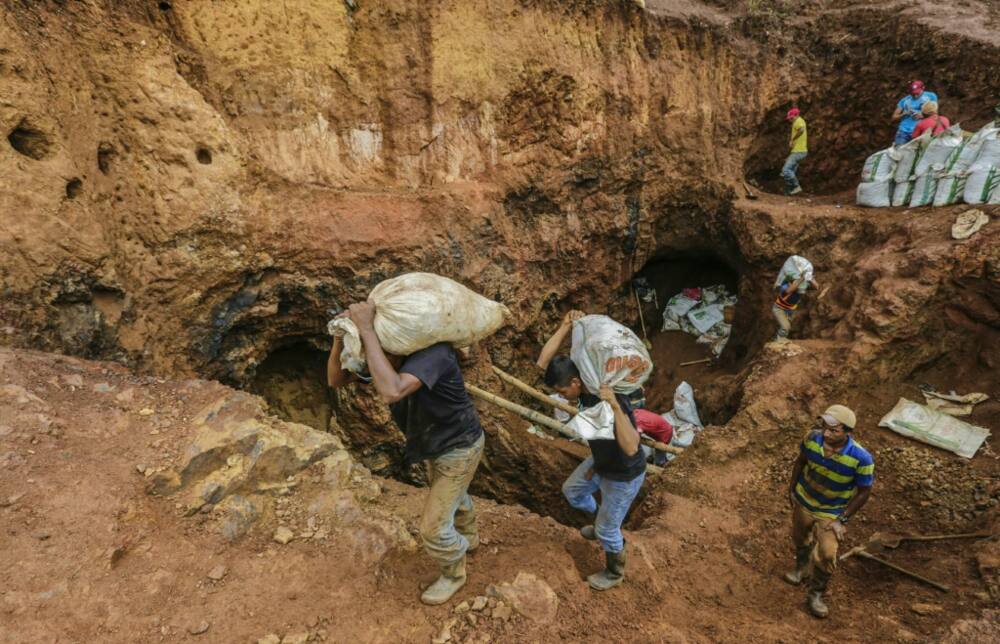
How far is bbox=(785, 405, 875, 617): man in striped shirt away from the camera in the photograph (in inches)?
125

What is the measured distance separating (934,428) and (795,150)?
5235mm

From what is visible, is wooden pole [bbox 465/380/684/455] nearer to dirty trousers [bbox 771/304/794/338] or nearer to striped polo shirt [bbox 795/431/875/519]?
striped polo shirt [bbox 795/431/875/519]

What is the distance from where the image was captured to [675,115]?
25.0 feet

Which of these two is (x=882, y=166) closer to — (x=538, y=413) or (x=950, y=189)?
(x=950, y=189)

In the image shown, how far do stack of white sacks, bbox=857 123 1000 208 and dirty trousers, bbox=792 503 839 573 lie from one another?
4.58 metres

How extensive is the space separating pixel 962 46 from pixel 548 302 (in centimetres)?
726

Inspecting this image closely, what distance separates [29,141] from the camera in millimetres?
3889

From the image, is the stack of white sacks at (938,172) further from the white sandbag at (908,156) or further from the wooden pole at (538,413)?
the wooden pole at (538,413)

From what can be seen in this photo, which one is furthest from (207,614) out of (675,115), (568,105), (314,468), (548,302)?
(675,115)

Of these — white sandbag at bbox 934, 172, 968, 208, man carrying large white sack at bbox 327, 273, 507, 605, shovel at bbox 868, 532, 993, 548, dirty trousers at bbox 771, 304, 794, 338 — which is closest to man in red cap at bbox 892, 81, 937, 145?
white sandbag at bbox 934, 172, 968, 208

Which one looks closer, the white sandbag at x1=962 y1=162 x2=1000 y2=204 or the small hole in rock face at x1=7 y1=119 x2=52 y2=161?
the small hole in rock face at x1=7 y1=119 x2=52 y2=161

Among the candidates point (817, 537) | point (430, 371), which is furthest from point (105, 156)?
point (817, 537)

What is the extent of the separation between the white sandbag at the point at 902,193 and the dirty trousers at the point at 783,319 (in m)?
2.08

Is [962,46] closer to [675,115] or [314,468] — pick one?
[675,115]
